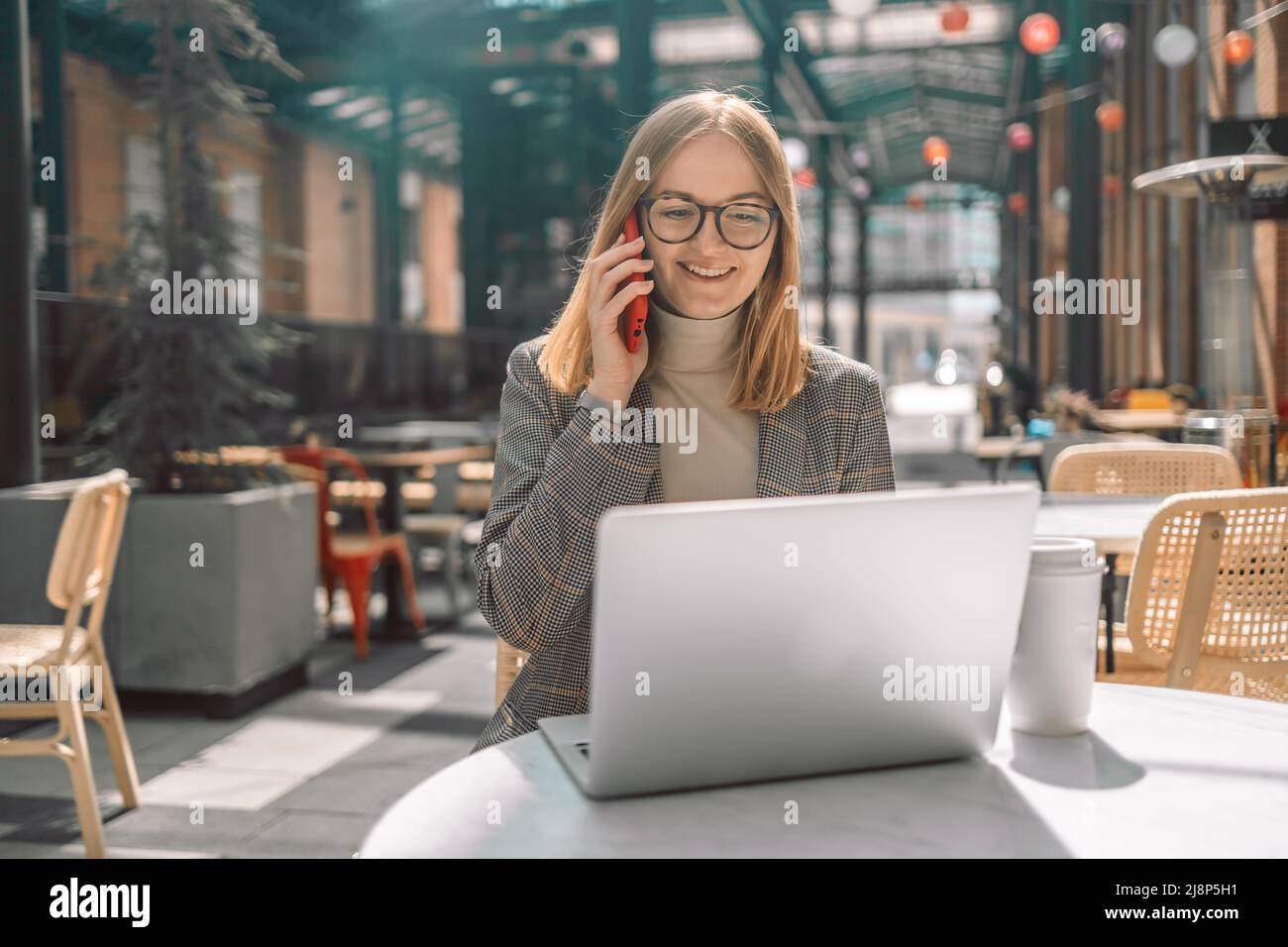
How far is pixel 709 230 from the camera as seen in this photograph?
1.42 metres

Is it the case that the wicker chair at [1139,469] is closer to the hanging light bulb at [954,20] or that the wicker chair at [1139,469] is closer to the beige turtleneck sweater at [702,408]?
the beige turtleneck sweater at [702,408]

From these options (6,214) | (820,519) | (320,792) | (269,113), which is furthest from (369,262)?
(820,519)

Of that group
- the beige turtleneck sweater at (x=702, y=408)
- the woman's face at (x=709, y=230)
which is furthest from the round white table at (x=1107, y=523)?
the woman's face at (x=709, y=230)

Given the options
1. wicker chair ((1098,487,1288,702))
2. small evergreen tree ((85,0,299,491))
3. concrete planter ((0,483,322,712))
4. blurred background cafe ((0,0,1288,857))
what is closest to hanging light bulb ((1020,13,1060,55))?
blurred background cafe ((0,0,1288,857))

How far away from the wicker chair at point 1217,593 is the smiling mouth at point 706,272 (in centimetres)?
114

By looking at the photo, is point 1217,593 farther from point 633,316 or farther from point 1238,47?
point 1238,47

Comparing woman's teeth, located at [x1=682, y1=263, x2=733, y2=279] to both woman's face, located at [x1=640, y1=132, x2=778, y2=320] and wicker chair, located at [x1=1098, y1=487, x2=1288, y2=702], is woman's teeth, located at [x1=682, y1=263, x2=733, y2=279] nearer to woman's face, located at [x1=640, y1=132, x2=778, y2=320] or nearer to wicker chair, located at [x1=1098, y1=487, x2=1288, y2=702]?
woman's face, located at [x1=640, y1=132, x2=778, y2=320]

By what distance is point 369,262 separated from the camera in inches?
465

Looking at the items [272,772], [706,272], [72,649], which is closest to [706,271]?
[706,272]

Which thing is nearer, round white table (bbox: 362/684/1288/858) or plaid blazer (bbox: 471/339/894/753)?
round white table (bbox: 362/684/1288/858)

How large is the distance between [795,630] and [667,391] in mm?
764

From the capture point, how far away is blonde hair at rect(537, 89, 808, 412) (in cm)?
146
